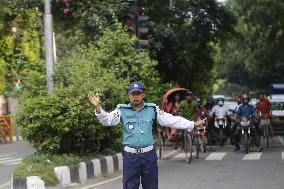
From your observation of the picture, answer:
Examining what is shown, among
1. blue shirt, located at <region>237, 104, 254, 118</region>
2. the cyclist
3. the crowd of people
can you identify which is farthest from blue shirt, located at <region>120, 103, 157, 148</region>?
the cyclist

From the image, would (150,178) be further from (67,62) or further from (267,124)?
(267,124)

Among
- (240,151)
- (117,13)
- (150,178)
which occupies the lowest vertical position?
(240,151)

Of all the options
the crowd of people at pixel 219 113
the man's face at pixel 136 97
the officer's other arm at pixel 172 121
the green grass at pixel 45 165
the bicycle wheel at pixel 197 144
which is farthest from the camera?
the crowd of people at pixel 219 113

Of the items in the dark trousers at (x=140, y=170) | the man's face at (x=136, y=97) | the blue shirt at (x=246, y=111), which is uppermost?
the man's face at (x=136, y=97)

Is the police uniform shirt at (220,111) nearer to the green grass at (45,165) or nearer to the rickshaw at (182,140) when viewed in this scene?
the rickshaw at (182,140)

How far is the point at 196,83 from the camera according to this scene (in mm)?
40250

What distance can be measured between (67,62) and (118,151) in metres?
Result: 2.42

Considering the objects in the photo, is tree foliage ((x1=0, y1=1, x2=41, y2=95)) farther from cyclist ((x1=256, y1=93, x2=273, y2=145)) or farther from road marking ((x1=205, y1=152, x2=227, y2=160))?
road marking ((x1=205, y1=152, x2=227, y2=160))

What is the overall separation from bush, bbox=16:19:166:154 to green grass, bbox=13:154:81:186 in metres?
0.40

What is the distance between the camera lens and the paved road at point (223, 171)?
11.2 m

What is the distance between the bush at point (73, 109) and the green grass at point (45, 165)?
0.40 meters

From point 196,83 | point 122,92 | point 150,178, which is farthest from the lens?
point 196,83

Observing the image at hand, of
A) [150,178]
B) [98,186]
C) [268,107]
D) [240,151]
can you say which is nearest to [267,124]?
[268,107]

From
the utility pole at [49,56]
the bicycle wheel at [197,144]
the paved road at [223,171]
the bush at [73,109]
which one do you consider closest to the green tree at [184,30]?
the bicycle wheel at [197,144]
